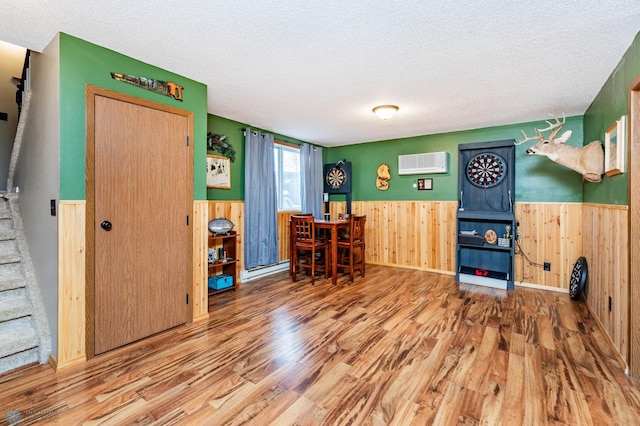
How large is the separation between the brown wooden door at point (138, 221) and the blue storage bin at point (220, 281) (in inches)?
38.4

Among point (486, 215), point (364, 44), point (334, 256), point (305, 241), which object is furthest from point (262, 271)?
point (364, 44)

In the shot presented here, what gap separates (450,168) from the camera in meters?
4.84

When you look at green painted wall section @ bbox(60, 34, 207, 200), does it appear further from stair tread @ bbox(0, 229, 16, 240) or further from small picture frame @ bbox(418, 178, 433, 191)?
small picture frame @ bbox(418, 178, 433, 191)

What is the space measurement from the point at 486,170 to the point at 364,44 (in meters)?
3.12

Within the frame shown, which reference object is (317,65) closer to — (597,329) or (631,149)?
(631,149)

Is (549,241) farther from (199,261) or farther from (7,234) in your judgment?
(7,234)

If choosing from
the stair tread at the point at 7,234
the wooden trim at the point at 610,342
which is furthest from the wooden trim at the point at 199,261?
the wooden trim at the point at 610,342

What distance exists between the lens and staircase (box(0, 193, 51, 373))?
81.0 inches

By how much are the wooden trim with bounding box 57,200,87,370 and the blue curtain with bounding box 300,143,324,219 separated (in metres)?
3.62

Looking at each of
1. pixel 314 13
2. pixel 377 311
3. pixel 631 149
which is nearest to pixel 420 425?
pixel 377 311

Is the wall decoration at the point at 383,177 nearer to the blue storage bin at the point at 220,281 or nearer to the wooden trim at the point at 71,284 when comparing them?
the blue storage bin at the point at 220,281

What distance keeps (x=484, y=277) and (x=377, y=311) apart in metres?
1.97

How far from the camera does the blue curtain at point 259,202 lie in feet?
14.4

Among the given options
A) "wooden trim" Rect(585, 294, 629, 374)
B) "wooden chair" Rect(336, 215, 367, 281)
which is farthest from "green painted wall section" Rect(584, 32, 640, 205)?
"wooden chair" Rect(336, 215, 367, 281)
